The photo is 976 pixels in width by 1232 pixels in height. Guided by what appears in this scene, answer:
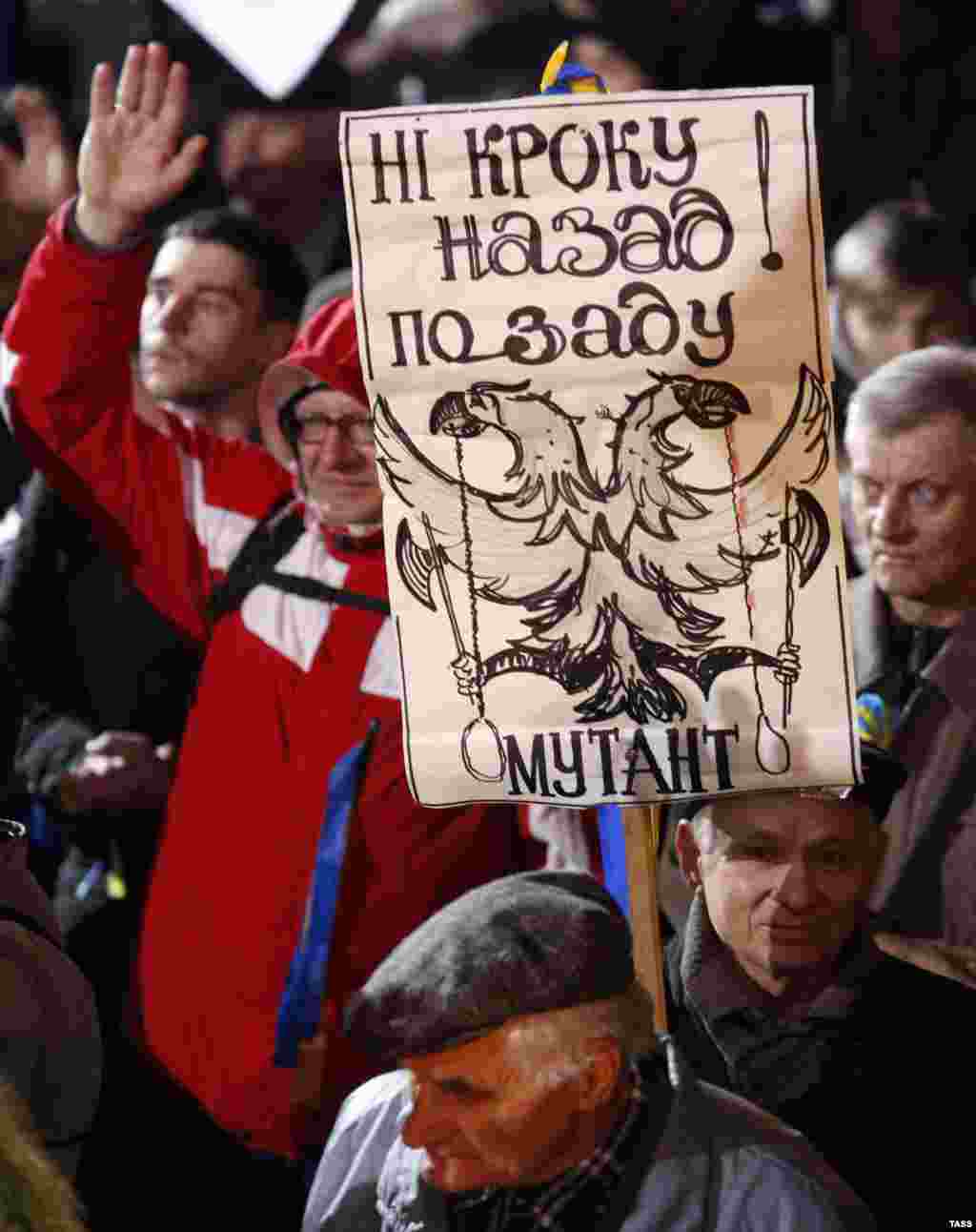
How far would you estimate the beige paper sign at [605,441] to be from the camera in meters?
2.27

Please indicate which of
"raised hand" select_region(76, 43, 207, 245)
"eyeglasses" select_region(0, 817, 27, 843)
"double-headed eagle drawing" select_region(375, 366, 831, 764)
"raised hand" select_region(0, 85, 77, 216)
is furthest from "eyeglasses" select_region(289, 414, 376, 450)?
"raised hand" select_region(0, 85, 77, 216)

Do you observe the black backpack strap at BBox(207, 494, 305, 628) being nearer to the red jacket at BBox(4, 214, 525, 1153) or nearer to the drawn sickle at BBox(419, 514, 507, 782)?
the red jacket at BBox(4, 214, 525, 1153)

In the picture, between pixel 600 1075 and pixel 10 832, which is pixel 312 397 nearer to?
pixel 10 832

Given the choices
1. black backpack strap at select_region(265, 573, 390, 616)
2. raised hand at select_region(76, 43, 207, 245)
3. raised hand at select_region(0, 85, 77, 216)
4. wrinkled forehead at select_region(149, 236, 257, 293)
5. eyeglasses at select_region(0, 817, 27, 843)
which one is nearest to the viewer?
eyeglasses at select_region(0, 817, 27, 843)

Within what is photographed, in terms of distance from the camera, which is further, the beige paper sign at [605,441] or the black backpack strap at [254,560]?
the black backpack strap at [254,560]

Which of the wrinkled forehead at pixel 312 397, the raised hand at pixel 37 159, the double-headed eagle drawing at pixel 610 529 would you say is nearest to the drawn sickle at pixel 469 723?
the double-headed eagle drawing at pixel 610 529

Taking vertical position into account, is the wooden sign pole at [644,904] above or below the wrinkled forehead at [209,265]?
below

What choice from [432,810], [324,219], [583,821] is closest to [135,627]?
[432,810]

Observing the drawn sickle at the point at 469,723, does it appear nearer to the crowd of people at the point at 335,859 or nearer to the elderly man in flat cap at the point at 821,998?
the crowd of people at the point at 335,859

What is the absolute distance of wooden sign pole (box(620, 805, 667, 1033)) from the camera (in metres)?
2.35

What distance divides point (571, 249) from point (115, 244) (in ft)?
2.90

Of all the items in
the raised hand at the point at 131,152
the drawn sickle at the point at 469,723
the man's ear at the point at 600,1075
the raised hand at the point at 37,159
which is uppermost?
the raised hand at the point at 37,159

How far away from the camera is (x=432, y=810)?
2.99 metres

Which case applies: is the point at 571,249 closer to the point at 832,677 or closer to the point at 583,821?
the point at 832,677
